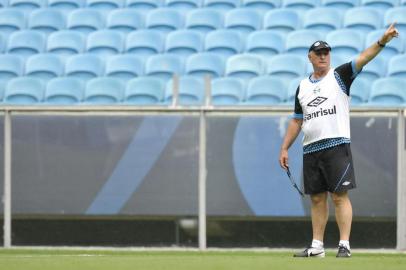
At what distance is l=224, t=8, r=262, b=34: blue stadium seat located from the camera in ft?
45.6

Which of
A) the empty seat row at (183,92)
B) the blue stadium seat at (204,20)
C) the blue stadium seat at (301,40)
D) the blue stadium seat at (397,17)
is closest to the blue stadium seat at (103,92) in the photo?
the empty seat row at (183,92)

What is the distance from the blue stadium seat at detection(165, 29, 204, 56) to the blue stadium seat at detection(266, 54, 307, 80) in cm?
111

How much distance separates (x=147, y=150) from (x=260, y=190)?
48.8 inches

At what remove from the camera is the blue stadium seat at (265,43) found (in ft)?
43.9

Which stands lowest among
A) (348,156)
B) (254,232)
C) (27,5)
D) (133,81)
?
(254,232)

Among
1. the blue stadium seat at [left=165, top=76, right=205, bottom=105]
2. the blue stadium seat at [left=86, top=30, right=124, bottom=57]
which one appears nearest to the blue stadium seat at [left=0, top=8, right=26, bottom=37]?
the blue stadium seat at [left=86, top=30, right=124, bottom=57]

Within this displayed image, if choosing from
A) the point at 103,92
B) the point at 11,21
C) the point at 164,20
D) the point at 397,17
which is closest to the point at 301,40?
the point at 397,17

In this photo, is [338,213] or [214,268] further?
[338,213]

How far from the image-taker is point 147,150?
1003cm

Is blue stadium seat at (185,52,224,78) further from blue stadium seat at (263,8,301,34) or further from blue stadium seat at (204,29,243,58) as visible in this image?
blue stadium seat at (263,8,301,34)

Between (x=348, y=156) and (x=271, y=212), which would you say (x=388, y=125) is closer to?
(x=271, y=212)

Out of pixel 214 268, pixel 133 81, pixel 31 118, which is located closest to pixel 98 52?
pixel 133 81

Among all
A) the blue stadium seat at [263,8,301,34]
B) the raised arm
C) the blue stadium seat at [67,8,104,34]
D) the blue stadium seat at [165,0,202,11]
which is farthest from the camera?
the blue stadium seat at [165,0,202,11]

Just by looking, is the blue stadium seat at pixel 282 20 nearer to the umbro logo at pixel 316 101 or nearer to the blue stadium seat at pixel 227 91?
the blue stadium seat at pixel 227 91
